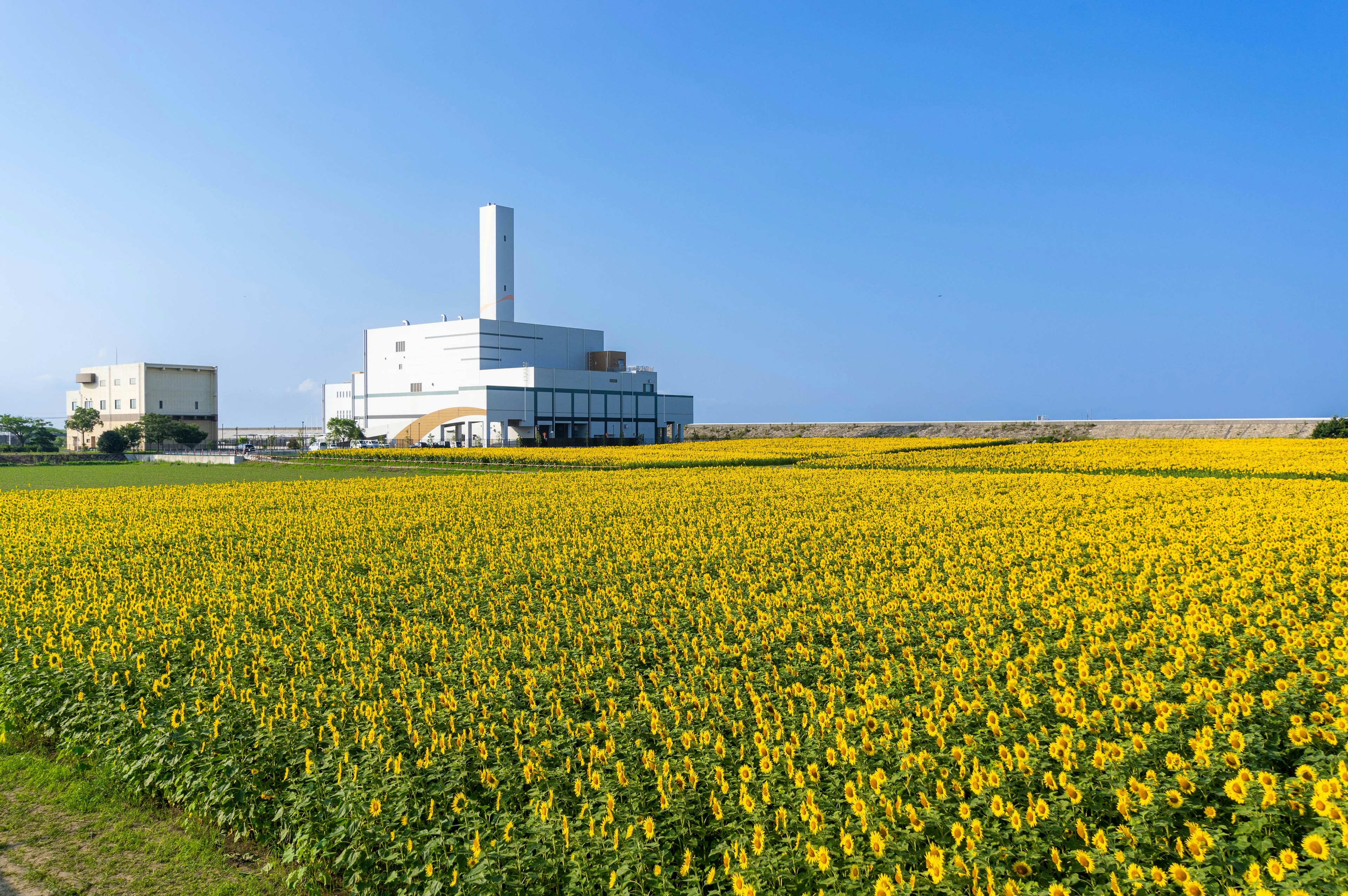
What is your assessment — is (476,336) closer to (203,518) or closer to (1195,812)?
(203,518)

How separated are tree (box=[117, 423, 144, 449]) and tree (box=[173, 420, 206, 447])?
2.46 m

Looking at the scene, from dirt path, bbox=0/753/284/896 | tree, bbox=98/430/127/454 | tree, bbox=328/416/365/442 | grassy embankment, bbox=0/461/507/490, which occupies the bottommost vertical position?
dirt path, bbox=0/753/284/896

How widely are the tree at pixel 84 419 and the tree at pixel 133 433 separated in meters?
13.2

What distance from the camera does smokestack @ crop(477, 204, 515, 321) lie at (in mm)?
65375

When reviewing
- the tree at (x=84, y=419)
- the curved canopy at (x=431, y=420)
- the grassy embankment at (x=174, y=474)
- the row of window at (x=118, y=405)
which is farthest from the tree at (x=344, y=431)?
the tree at (x=84, y=419)

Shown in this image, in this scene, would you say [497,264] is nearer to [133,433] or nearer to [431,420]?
[431,420]

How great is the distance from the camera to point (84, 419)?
7912cm

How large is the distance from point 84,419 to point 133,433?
681 inches

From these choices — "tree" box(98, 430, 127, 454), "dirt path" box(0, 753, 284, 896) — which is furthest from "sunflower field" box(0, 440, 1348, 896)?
"tree" box(98, 430, 127, 454)

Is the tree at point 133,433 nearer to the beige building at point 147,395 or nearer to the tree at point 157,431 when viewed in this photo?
the tree at point 157,431

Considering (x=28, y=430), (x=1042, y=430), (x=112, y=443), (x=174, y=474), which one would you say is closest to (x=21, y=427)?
(x=28, y=430)

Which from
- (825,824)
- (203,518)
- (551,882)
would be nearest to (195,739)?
(551,882)

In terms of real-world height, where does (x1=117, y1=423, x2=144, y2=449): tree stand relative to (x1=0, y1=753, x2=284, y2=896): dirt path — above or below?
above

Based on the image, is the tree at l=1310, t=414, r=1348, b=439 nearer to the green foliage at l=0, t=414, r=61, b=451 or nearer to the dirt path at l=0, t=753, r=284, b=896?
the dirt path at l=0, t=753, r=284, b=896
